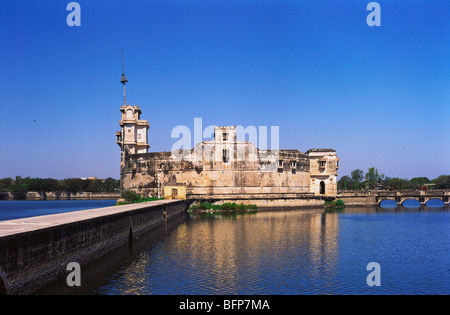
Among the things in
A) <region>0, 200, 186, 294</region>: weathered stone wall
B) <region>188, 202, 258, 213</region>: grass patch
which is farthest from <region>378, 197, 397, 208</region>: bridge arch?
<region>0, 200, 186, 294</region>: weathered stone wall

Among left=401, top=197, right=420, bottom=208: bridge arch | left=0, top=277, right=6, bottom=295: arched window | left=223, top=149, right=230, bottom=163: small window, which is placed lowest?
left=401, top=197, right=420, bottom=208: bridge arch

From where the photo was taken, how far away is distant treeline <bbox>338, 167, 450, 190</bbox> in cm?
8703

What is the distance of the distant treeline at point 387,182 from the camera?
8703 cm

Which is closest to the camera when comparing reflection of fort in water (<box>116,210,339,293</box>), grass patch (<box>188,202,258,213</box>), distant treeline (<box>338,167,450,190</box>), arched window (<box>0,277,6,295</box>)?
arched window (<box>0,277,6,295</box>)

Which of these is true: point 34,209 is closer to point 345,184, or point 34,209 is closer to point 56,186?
point 56,186

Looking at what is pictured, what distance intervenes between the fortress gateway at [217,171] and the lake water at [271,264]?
23283 mm

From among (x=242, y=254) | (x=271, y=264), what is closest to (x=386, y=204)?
(x=242, y=254)

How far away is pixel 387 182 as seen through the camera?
402ft

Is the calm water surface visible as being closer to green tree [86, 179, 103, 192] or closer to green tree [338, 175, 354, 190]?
green tree [86, 179, 103, 192]

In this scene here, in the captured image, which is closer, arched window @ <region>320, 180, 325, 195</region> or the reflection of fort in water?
the reflection of fort in water

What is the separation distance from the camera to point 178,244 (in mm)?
21344

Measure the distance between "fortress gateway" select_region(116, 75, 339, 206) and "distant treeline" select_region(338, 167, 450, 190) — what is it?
3731 cm
